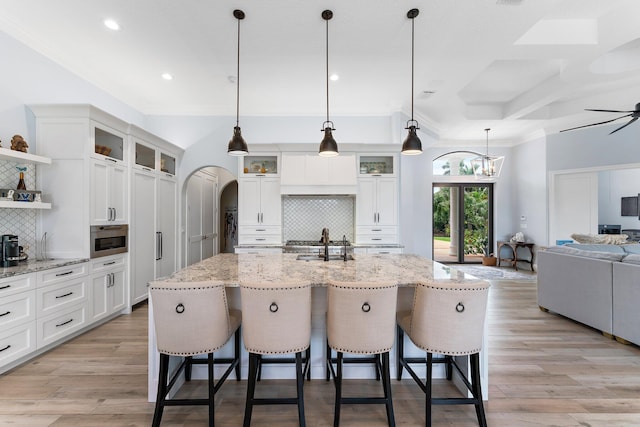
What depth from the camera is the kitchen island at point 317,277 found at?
6.84 ft

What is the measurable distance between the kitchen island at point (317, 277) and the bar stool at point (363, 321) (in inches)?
7.4

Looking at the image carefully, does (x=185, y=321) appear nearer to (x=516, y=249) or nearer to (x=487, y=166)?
(x=487, y=166)

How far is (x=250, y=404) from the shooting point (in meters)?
1.80

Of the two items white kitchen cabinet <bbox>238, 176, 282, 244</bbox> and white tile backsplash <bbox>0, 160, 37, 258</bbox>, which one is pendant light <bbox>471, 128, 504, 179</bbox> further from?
white tile backsplash <bbox>0, 160, 37, 258</bbox>

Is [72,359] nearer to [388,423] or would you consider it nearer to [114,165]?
[114,165]

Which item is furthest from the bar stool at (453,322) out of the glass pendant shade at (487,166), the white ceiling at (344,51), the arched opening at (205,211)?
the glass pendant shade at (487,166)

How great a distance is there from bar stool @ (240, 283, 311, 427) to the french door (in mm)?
6708

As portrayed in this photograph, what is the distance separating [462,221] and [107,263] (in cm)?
753

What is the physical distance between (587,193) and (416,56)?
5.57 meters

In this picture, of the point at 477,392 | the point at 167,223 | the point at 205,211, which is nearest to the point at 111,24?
the point at 167,223

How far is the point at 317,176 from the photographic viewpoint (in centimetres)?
498

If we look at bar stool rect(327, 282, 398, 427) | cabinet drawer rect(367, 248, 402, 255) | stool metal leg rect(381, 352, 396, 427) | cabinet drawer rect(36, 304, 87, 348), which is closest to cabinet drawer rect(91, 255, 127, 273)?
cabinet drawer rect(36, 304, 87, 348)

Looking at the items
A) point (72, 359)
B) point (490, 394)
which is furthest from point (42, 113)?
point (490, 394)

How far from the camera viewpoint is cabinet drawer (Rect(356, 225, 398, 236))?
16.6 ft
